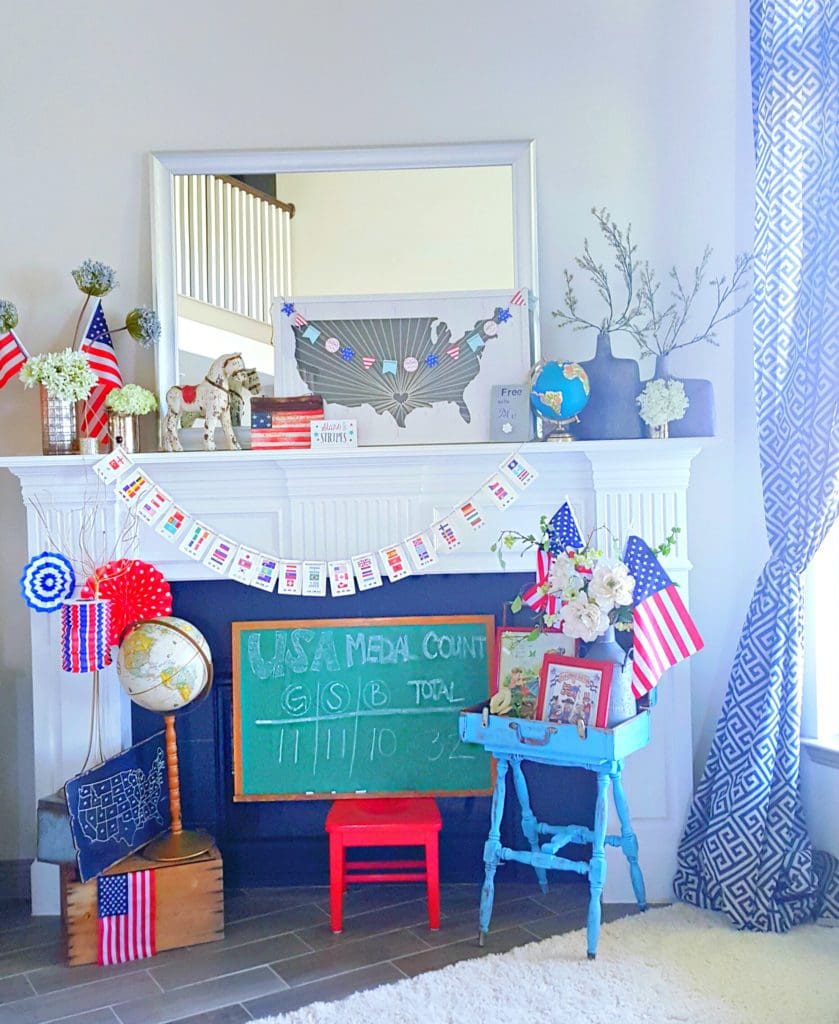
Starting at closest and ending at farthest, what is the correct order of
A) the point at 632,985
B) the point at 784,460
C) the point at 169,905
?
the point at 632,985 → the point at 169,905 → the point at 784,460

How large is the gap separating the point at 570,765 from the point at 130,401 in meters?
1.57

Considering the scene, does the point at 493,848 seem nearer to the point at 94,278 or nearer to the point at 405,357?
the point at 405,357

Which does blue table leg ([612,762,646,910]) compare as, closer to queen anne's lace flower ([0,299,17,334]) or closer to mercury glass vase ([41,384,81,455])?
mercury glass vase ([41,384,81,455])

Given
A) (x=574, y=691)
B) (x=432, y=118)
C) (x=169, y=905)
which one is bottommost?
(x=169, y=905)

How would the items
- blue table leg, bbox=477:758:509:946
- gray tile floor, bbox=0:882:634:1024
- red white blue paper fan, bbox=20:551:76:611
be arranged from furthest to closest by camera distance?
red white blue paper fan, bbox=20:551:76:611 → blue table leg, bbox=477:758:509:946 → gray tile floor, bbox=0:882:634:1024

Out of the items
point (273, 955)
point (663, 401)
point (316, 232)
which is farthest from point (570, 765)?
point (316, 232)

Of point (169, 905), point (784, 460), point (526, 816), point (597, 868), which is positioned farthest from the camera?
point (526, 816)

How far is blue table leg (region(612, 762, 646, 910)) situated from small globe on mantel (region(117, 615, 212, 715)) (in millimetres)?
1187

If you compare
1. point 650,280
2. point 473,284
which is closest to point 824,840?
point 650,280

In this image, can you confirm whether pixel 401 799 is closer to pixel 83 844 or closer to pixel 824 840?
pixel 83 844

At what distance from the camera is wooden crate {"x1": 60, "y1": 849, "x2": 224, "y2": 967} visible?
2670 mm

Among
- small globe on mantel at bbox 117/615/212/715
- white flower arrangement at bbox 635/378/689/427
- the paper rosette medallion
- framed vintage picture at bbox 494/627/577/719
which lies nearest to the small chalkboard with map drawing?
small globe on mantel at bbox 117/615/212/715

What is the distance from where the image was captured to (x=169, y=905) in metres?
2.72

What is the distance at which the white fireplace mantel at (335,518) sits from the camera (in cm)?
296
